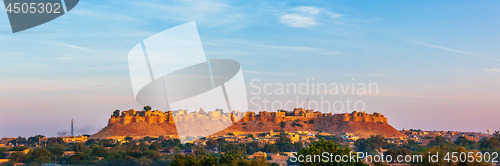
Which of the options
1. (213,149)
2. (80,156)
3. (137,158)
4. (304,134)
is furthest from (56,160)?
(304,134)

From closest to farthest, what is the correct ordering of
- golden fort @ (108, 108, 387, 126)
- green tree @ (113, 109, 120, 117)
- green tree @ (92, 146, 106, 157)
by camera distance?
green tree @ (92, 146, 106, 157) → green tree @ (113, 109, 120, 117) → golden fort @ (108, 108, 387, 126)

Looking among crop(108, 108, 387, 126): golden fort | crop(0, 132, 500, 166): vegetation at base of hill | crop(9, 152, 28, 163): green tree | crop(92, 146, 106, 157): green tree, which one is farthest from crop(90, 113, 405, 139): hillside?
crop(9, 152, 28, 163): green tree

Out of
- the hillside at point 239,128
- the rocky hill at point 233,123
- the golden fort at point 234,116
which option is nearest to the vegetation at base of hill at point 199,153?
the hillside at point 239,128

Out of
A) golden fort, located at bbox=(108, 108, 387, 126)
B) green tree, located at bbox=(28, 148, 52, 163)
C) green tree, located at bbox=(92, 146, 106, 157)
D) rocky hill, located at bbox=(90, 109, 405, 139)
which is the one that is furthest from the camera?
golden fort, located at bbox=(108, 108, 387, 126)

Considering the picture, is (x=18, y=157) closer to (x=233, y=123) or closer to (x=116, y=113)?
(x=116, y=113)

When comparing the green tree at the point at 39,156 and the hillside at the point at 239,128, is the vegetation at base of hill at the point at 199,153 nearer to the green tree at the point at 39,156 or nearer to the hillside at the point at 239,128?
the green tree at the point at 39,156

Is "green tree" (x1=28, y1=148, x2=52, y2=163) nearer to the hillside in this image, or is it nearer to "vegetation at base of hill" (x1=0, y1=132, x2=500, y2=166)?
"vegetation at base of hill" (x1=0, y1=132, x2=500, y2=166)

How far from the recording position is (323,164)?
2962 centimetres

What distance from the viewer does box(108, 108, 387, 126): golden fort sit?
150500mm

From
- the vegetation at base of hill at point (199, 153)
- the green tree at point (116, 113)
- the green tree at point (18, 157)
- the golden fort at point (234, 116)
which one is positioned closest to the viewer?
the vegetation at base of hill at point (199, 153)

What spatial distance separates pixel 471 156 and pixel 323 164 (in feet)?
36.8

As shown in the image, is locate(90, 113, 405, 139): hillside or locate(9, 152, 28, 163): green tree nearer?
locate(9, 152, 28, 163): green tree

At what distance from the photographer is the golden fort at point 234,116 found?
15050 cm

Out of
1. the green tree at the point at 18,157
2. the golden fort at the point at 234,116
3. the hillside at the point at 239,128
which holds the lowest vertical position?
the green tree at the point at 18,157
